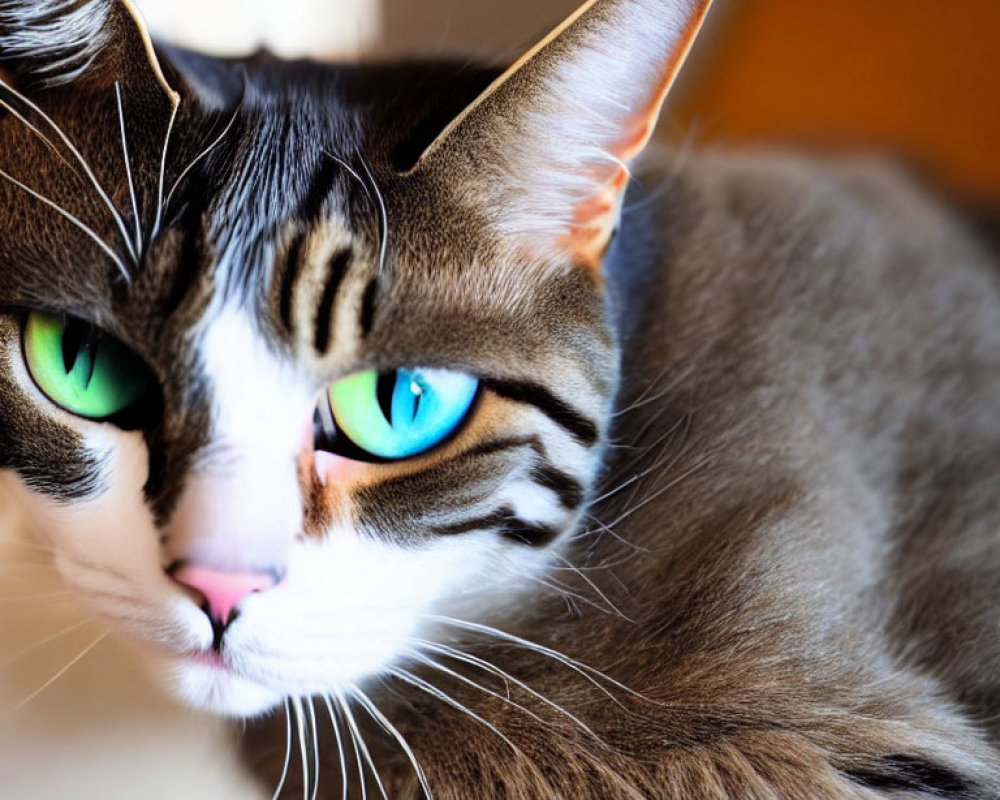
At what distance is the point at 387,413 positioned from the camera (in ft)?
2.12

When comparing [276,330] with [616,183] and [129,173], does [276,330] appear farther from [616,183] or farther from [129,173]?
[616,183]

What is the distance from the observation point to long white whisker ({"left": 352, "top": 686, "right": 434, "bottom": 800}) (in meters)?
0.70

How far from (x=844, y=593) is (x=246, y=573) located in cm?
45

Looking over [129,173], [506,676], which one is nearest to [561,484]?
[506,676]

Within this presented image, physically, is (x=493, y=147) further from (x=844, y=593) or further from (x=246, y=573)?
(x=844, y=593)

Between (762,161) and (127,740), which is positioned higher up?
(762,161)

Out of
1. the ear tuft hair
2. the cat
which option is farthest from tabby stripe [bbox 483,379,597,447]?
the ear tuft hair

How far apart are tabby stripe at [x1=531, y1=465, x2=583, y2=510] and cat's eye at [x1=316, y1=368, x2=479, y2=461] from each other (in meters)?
0.09

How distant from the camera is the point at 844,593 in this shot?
76cm

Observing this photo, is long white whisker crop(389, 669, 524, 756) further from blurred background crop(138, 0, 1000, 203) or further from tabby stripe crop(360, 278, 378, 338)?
blurred background crop(138, 0, 1000, 203)

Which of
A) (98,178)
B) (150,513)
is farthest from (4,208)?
(150,513)

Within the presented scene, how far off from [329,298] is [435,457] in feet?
0.40

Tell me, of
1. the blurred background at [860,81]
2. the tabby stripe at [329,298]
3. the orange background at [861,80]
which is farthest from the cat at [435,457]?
the orange background at [861,80]

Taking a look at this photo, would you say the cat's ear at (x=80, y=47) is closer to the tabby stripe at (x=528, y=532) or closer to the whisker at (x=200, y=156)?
the whisker at (x=200, y=156)
